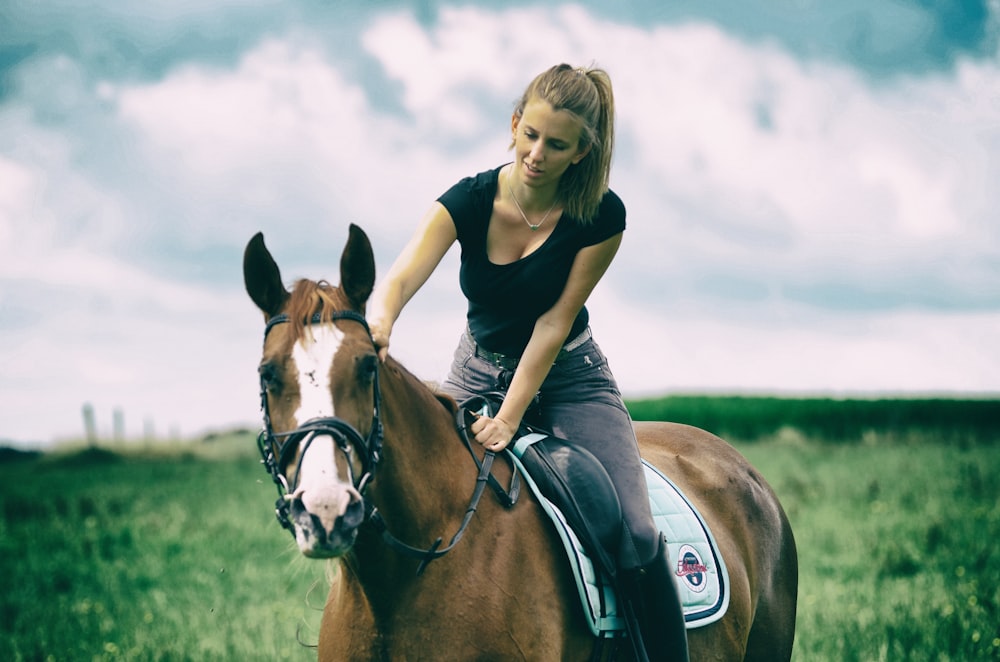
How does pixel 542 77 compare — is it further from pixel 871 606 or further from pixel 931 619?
pixel 871 606

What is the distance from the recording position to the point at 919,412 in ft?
109

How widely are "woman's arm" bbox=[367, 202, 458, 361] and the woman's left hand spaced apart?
610 mm

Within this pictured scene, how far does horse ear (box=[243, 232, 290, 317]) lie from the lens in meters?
3.19

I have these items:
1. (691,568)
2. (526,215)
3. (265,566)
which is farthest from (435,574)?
(265,566)

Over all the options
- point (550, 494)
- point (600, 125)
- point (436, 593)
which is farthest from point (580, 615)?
point (600, 125)

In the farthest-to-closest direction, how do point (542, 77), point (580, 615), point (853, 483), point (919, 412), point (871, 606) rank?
1. point (919, 412)
2. point (853, 483)
3. point (871, 606)
4. point (542, 77)
5. point (580, 615)

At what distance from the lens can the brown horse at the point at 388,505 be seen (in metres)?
2.80

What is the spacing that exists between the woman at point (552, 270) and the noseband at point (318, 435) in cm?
67

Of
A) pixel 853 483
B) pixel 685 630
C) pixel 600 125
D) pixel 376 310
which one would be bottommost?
pixel 853 483

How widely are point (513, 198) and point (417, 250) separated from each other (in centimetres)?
52

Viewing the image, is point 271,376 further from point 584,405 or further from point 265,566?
point 265,566

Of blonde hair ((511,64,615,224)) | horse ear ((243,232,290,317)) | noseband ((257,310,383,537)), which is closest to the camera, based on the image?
noseband ((257,310,383,537))

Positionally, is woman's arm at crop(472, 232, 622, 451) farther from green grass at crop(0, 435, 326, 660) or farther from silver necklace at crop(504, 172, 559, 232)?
green grass at crop(0, 435, 326, 660)

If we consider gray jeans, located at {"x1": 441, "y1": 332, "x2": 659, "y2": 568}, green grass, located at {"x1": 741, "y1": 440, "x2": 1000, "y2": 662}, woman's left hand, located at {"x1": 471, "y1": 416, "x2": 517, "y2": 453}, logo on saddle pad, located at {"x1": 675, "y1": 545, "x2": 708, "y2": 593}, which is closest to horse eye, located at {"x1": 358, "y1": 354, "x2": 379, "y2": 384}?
woman's left hand, located at {"x1": 471, "y1": 416, "x2": 517, "y2": 453}
